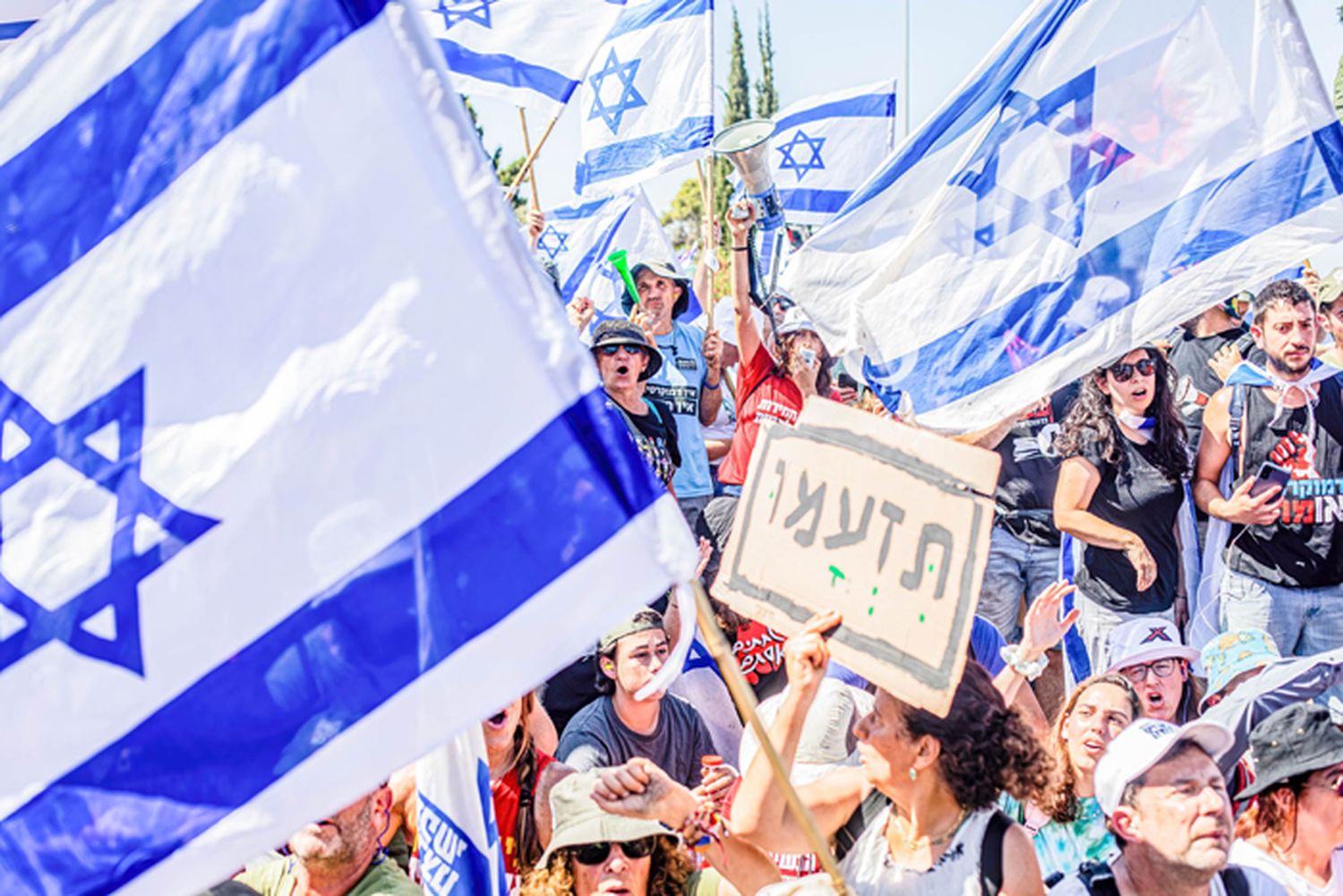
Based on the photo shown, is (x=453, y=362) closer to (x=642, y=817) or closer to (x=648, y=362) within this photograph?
(x=642, y=817)

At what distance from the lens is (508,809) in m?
A: 3.79

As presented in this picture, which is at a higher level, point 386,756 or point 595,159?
point 386,756

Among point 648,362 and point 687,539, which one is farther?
point 648,362

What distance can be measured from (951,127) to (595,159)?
365cm

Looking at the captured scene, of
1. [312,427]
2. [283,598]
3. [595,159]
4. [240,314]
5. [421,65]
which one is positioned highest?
[421,65]

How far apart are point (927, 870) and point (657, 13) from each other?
20.4 ft

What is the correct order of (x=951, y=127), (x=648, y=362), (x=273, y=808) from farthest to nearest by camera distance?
(x=648, y=362)
(x=951, y=127)
(x=273, y=808)

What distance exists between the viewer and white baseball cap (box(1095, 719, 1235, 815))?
2.85m

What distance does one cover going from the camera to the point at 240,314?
2064mm

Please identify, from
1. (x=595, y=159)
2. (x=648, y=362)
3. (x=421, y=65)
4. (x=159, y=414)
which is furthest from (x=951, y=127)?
(x=595, y=159)

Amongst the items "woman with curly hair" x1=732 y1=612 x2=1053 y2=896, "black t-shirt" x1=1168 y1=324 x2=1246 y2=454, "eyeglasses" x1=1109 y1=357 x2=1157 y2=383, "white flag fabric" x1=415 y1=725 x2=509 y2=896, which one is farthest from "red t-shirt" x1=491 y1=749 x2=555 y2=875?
"black t-shirt" x1=1168 y1=324 x2=1246 y2=454

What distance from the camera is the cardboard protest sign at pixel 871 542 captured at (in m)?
2.28

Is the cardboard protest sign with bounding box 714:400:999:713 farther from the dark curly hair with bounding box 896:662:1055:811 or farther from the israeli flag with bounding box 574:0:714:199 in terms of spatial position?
the israeli flag with bounding box 574:0:714:199

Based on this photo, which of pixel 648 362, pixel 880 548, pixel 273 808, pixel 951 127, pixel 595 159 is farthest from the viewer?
pixel 595 159
